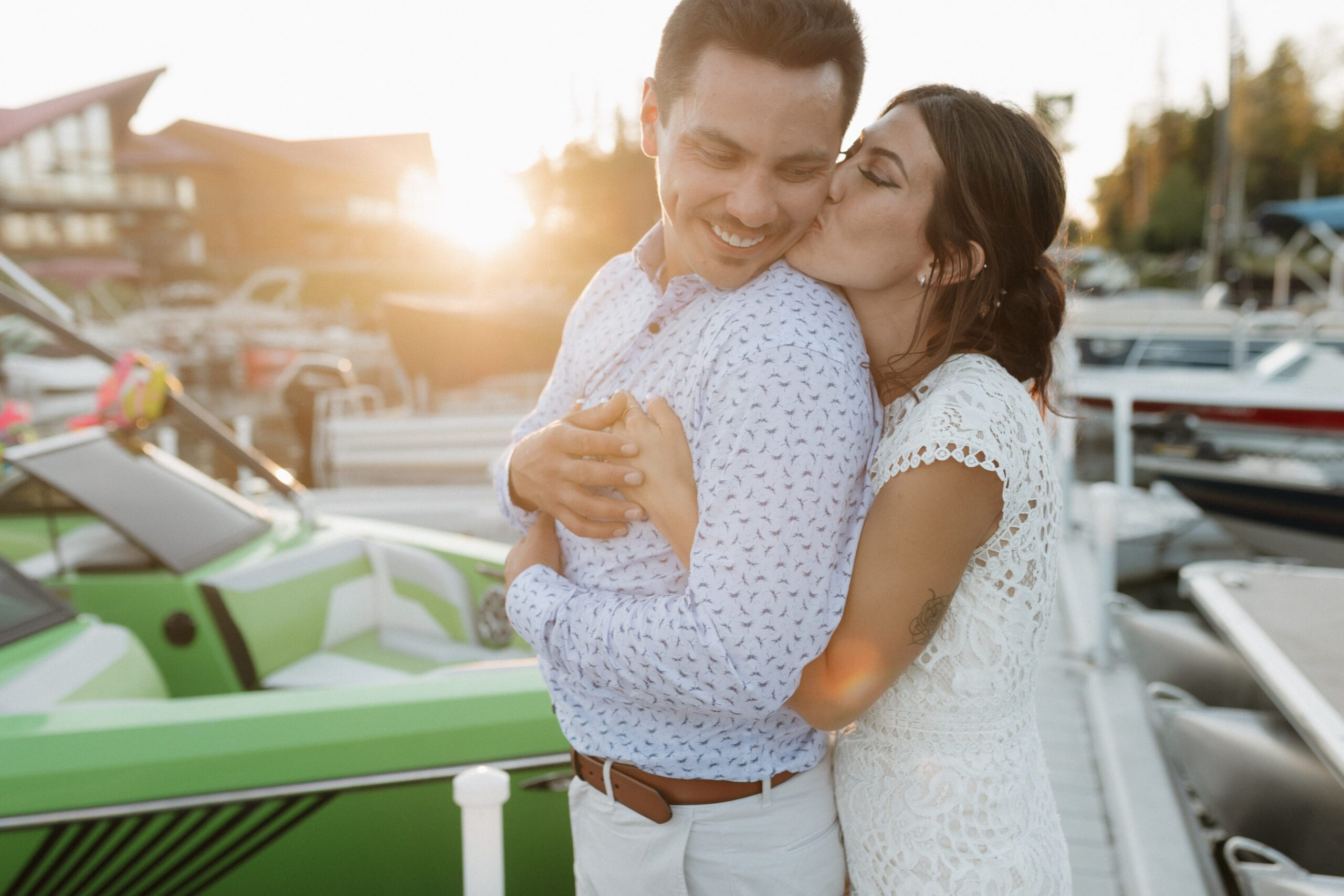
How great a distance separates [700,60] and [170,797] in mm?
1906

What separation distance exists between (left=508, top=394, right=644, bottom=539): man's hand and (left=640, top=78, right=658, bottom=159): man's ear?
49 centimetres

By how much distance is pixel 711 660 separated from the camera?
105 cm

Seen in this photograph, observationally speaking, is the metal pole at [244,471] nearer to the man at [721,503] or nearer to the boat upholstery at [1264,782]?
the man at [721,503]

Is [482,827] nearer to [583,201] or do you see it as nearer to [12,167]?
[583,201]

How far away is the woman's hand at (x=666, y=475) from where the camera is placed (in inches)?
45.1

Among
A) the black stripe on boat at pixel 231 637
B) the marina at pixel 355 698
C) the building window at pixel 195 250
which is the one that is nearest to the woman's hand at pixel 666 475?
the marina at pixel 355 698

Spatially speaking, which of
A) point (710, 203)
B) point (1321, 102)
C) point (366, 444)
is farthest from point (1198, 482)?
point (1321, 102)

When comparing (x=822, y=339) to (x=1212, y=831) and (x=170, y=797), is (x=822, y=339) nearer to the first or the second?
(x=170, y=797)

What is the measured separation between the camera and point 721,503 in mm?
1064

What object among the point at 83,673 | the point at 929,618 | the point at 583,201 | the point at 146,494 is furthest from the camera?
the point at 583,201

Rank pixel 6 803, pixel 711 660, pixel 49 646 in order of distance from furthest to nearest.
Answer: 1. pixel 49 646
2. pixel 6 803
3. pixel 711 660

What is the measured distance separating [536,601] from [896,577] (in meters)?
0.49

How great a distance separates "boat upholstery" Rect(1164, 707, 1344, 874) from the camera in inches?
102

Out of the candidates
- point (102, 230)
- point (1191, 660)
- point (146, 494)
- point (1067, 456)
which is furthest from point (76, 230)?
point (1191, 660)
